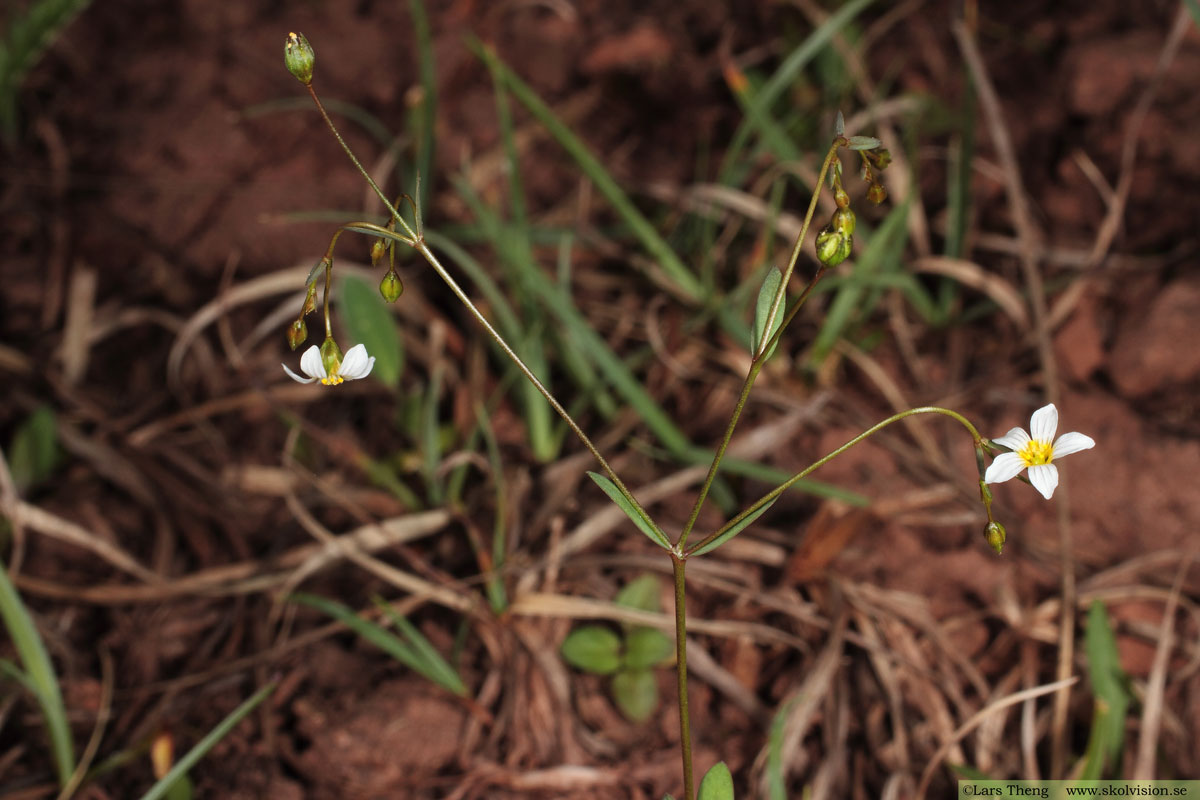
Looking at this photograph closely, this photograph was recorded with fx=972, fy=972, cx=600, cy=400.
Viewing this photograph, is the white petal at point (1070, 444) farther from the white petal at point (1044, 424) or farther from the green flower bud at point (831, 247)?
the green flower bud at point (831, 247)

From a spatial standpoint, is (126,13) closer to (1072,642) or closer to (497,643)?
(497,643)

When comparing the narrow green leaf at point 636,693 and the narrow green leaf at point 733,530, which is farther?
the narrow green leaf at point 636,693

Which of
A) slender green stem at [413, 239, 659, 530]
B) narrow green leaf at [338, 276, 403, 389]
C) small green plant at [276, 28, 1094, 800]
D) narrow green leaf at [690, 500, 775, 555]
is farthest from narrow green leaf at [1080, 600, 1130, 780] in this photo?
narrow green leaf at [338, 276, 403, 389]

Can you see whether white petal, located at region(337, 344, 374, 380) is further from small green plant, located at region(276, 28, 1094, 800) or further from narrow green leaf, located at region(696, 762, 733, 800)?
narrow green leaf, located at region(696, 762, 733, 800)

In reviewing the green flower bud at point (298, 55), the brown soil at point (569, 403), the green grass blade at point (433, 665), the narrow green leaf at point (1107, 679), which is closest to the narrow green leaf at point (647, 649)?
the brown soil at point (569, 403)

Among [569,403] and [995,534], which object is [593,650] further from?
[995,534]
